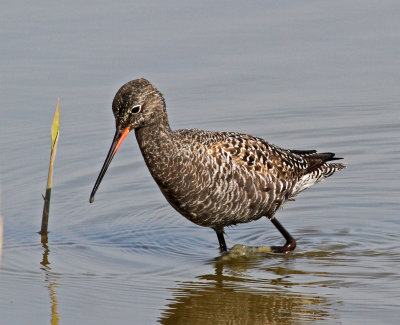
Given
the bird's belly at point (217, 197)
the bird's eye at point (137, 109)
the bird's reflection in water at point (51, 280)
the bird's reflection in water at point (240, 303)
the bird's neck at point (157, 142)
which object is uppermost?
the bird's eye at point (137, 109)

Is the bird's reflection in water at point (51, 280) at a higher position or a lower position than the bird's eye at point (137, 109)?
lower

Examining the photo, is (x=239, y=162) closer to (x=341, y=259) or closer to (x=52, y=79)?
(x=341, y=259)

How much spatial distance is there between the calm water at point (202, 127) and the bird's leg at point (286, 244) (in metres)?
0.10

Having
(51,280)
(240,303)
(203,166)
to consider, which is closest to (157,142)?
(203,166)

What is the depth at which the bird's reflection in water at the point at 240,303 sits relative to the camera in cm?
874

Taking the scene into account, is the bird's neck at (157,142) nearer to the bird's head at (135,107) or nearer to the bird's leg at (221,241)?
the bird's head at (135,107)

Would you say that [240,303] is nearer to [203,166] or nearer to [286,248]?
[203,166]

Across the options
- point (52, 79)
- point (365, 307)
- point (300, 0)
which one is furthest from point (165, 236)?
point (300, 0)

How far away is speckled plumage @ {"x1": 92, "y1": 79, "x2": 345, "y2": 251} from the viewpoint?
9.74m

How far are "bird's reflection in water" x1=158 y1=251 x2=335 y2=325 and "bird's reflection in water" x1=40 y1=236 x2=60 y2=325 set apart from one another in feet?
2.93

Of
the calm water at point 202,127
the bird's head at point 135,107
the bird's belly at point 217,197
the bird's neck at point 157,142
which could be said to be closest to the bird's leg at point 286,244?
the calm water at point 202,127

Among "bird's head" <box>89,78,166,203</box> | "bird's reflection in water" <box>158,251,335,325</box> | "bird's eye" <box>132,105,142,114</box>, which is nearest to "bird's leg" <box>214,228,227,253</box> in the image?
"bird's reflection in water" <box>158,251,335,325</box>

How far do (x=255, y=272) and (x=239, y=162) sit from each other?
3.75 ft

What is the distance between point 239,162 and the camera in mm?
10375
